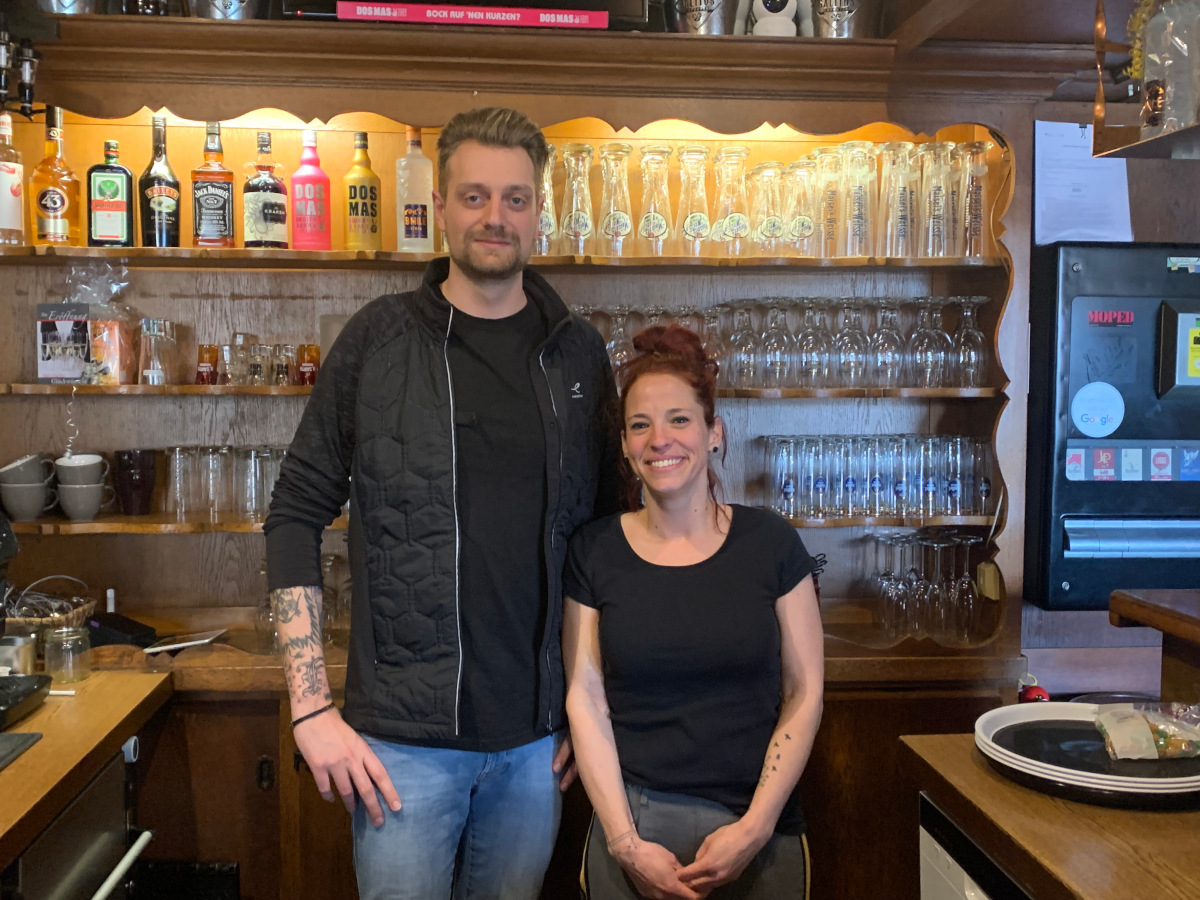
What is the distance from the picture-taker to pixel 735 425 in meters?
2.89

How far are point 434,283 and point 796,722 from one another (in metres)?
0.99

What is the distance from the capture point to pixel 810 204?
Answer: 8.59ft

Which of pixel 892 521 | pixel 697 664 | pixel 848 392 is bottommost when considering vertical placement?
pixel 697 664

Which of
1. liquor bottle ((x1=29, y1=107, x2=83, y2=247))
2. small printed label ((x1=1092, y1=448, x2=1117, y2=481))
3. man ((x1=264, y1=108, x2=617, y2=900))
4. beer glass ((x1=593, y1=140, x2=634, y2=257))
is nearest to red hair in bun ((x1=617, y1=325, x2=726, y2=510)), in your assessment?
man ((x1=264, y1=108, x2=617, y2=900))

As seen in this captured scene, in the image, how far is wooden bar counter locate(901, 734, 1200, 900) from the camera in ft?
3.74

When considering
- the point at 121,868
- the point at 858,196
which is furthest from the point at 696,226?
the point at 121,868

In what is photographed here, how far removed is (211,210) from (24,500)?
2.89ft

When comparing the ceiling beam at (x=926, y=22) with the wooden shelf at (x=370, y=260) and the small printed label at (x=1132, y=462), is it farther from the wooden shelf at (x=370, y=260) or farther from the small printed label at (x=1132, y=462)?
the small printed label at (x=1132, y=462)

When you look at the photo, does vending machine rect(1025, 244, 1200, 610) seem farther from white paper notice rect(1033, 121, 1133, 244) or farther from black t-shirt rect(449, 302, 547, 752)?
black t-shirt rect(449, 302, 547, 752)

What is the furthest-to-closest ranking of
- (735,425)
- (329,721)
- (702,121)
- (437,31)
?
(735,425)
(702,121)
(437,31)
(329,721)

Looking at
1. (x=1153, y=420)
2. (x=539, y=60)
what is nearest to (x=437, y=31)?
(x=539, y=60)

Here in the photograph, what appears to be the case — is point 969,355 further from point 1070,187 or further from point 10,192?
point 10,192

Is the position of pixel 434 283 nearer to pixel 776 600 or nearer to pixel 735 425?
pixel 776 600

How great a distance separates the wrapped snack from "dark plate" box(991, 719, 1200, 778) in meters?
0.01
